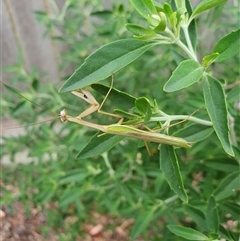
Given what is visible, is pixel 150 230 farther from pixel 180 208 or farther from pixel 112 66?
pixel 112 66

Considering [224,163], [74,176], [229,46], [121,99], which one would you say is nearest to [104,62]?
[121,99]

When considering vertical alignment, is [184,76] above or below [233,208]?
above

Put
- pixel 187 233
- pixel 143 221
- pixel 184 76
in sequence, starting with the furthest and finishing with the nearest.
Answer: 1. pixel 143 221
2. pixel 187 233
3. pixel 184 76

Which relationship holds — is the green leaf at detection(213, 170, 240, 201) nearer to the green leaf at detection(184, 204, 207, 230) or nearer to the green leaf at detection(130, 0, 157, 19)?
the green leaf at detection(184, 204, 207, 230)

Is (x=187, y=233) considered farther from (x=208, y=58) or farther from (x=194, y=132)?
(x=208, y=58)

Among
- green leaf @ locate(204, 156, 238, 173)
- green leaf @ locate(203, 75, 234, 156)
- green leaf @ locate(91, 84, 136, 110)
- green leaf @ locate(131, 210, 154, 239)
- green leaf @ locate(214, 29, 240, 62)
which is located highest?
green leaf @ locate(214, 29, 240, 62)

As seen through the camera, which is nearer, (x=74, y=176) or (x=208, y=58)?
(x=208, y=58)

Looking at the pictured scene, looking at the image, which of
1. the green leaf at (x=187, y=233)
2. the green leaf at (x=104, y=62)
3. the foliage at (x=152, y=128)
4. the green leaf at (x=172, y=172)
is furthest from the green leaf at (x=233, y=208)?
the green leaf at (x=104, y=62)

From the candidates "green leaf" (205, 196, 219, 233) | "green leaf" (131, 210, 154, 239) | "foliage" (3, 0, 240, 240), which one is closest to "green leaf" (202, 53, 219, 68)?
"foliage" (3, 0, 240, 240)
